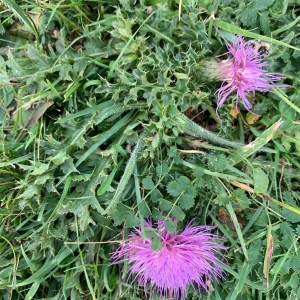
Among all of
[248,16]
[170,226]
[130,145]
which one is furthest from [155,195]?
[248,16]

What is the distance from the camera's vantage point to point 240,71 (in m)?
1.87

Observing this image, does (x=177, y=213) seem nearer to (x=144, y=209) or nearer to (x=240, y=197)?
(x=144, y=209)

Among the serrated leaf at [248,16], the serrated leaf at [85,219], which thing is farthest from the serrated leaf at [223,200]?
the serrated leaf at [248,16]

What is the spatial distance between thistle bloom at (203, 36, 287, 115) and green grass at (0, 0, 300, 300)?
66mm

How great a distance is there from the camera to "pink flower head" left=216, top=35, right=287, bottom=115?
1.87 meters

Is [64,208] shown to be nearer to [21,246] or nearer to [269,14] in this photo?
[21,246]

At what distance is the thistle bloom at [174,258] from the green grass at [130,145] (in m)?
0.08

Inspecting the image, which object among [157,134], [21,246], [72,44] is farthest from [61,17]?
[21,246]

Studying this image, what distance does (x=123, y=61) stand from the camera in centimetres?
192

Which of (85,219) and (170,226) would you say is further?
(85,219)

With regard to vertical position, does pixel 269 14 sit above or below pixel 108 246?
above

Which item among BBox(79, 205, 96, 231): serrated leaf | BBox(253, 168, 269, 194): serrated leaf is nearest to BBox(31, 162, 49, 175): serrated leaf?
BBox(79, 205, 96, 231): serrated leaf

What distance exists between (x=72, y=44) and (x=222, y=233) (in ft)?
4.00

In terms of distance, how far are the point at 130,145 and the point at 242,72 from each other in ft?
2.09
